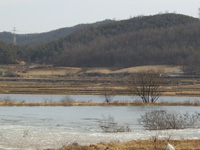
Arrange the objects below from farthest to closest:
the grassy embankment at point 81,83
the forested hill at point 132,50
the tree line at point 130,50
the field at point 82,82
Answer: the tree line at point 130,50, the forested hill at point 132,50, the field at point 82,82, the grassy embankment at point 81,83

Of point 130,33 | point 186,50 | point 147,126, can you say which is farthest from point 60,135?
point 130,33

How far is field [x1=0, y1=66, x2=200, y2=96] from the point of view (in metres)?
86.4

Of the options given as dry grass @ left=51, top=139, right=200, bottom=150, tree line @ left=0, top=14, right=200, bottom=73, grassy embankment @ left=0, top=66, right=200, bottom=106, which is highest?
tree line @ left=0, top=14, right=200, bottom=73

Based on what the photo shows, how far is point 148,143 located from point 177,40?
506ft

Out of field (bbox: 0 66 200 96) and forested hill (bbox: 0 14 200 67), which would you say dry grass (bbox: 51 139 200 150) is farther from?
forested hill (bbox: 0 14 200 67)

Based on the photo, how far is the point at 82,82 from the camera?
112m

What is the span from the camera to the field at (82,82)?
284 ft

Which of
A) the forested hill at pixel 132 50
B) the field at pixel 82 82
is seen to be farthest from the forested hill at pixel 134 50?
the field at pixel 82 82

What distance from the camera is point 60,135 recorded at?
2088 cm

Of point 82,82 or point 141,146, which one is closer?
point 141,146

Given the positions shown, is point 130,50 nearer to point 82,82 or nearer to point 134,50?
point 134,50

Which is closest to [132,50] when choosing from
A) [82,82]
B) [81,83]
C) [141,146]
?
[82,82]

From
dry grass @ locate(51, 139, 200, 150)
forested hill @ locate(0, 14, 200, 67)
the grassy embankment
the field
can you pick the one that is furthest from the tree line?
dry grass @ locate(51, 139, 200, 150)

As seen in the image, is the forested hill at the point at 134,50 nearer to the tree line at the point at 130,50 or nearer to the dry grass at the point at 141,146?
the tree line at the point at 130,50
